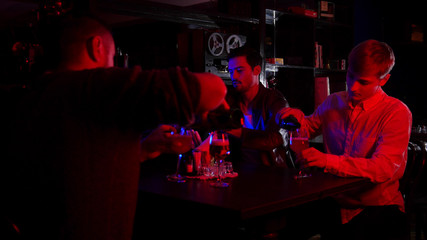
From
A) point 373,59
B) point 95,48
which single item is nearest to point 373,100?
point 373,59

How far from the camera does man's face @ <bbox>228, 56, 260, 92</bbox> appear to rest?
3197mm

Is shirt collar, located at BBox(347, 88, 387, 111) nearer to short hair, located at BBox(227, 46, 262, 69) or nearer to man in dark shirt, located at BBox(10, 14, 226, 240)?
short hair, located at BBox(227, 46, 262, 69)

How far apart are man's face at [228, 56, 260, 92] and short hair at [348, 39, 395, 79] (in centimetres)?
98

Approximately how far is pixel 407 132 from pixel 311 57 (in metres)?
3.57

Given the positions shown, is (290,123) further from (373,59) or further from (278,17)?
(278,17)

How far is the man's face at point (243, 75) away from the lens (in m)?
3.20

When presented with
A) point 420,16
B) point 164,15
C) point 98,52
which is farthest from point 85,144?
point 420,16

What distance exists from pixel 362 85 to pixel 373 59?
0.16 metres

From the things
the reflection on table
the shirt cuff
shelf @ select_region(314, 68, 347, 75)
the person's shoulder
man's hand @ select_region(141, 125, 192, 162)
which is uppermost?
A: shelf @ select_region(314, 68, 347, 75)

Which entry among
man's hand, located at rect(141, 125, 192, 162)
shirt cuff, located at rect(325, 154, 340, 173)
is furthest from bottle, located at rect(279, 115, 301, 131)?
man's hand, located at rect(141, 125, 192, 162)

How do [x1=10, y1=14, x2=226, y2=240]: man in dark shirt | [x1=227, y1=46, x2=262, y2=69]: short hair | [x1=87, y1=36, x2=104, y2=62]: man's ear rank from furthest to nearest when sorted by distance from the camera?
1. [x1=227, y1=46, x2=262, y2=69]: short hair
2. [x1=87, y1=36, x2=104, y2=62]: man's ear
3. [x1=10, y1=14, x2=226, y2=240]: man in dark shirt

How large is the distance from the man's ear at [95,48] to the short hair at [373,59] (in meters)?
1.53

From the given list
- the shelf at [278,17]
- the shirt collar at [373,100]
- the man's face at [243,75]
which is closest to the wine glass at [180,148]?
the man's face at [243,75]

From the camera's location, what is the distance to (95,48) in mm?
1387
